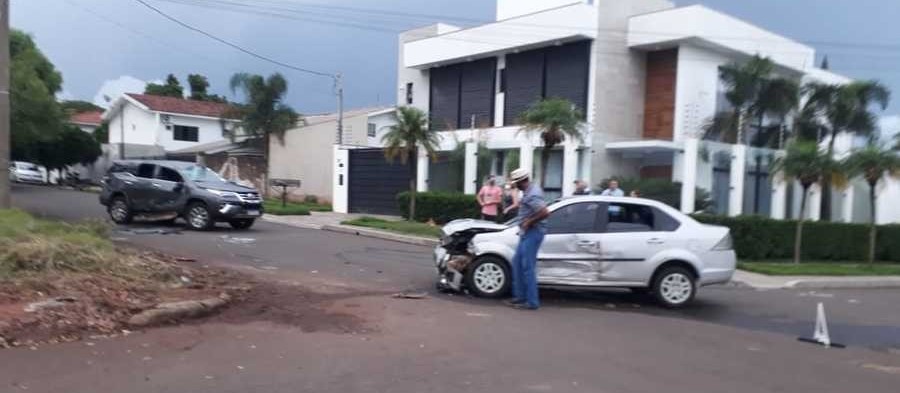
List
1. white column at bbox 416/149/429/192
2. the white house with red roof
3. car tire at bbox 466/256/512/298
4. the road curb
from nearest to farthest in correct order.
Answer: car tire at bbox 466/256/512/298 → the road curb → white column at bbox 416/149/429/192 → the white house with red roof

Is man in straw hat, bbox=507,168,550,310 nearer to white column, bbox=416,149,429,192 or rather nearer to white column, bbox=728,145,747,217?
white column, bbox=728,145,747,217

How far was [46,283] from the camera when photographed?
7.96 metres

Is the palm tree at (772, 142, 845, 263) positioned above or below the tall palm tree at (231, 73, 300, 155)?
below

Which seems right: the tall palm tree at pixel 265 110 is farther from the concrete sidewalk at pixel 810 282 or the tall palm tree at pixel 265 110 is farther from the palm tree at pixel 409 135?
the concrete sidewalk at pixel 810 282

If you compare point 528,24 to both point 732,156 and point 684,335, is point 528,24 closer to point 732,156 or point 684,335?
point 732,156

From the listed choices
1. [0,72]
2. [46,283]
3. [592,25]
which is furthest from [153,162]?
[592,25]

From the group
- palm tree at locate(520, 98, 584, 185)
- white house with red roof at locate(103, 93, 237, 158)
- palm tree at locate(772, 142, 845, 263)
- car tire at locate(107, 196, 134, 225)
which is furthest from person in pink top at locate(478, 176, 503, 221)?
white house with red roof at locate(103, 93, 237, 158)

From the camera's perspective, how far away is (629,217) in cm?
1078

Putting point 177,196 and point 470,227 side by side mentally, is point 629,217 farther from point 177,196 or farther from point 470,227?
point 177,196

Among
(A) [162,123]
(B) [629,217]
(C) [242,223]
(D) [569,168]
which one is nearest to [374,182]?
(D) [569,168]

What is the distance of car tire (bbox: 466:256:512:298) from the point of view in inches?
410

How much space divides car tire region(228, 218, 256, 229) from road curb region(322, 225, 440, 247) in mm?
2481

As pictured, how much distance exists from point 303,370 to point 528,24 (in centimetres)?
2103

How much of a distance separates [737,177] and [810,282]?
923cm
